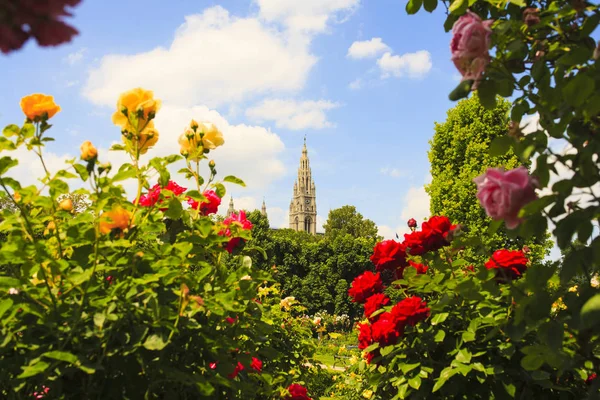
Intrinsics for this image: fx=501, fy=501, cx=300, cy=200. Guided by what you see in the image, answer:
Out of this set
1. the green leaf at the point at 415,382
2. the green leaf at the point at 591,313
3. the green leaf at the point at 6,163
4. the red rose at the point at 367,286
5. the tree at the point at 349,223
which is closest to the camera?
the green leaf at the point at 591,313

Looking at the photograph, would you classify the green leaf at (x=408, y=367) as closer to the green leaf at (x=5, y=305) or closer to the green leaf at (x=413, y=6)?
the green leaf at (x=413, y=6)

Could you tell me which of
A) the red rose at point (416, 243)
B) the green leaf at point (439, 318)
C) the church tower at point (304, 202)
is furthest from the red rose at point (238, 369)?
the church tower at point (304, 202)

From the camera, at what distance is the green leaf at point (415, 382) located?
2.48 m

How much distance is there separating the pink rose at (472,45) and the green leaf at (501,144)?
0.78 ft

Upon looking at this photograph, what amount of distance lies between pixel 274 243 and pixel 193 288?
28.2m

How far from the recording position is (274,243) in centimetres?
3012

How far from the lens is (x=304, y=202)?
10281 centimetres

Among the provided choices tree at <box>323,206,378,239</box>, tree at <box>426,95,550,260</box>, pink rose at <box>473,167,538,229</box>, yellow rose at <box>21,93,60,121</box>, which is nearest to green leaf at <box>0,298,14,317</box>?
yellow rose at <box>21,93,60,121</box>

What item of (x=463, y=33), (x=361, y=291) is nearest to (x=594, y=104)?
(x=463, y=33)

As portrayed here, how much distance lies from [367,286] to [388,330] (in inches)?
22.7

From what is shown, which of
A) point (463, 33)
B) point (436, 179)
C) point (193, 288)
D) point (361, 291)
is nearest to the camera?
point (463, 33)

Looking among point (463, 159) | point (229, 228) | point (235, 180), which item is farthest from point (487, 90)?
point (463, 159)

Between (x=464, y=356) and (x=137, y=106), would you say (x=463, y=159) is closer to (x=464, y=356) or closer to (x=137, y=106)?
(x=464, y=356)

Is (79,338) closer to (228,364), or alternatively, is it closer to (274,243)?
(228,364)
